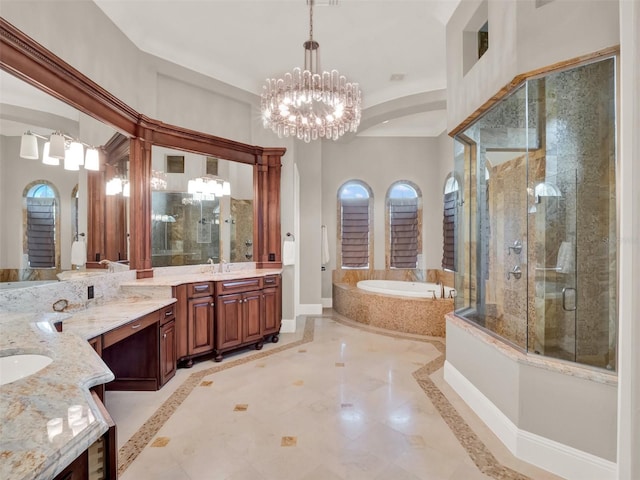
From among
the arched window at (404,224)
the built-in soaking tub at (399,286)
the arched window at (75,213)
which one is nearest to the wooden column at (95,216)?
the arched window at (75,213)

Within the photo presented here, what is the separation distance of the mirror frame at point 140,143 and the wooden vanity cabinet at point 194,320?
1.99 feet

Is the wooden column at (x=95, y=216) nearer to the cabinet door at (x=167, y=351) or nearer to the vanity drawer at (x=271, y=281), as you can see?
the cabinet door at (x=167, y=351)

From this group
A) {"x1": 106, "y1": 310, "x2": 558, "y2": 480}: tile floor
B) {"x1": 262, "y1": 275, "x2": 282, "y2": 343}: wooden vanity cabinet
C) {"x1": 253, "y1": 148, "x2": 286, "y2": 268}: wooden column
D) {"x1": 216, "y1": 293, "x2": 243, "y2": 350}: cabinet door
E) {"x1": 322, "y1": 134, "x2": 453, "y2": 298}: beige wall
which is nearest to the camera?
{"x1": 106, "y1": 310, "x2": 558, "y2": 480}: tile floor

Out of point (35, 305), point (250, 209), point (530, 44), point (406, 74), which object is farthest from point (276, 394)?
point (406, 74)

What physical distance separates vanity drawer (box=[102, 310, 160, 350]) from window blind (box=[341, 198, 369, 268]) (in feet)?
13.2

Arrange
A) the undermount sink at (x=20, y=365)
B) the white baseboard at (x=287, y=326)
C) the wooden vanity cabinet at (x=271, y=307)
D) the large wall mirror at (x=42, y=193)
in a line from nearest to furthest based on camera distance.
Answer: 1. the undermount sink at (x=20, y=365)
2. the large wall mirror at (x=42, y=193)
3. the wooden vanity cabinet at (x=271, y=307)
4. the white baseboard at (x=287, y=326)

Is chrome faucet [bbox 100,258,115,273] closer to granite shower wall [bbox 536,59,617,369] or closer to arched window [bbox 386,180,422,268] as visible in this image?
granite shower wall [bbox 536,59,617,369]

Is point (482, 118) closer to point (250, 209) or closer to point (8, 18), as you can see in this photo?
point (250, 209)

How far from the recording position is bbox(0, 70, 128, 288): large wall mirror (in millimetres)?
2051

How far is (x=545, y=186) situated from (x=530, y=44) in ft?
3.19

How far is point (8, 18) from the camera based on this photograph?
81.4 inches

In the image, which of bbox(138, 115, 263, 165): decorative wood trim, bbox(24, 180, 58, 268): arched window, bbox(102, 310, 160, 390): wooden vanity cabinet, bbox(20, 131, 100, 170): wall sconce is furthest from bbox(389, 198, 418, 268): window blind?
bbox(24, 180, 58, 268): arched window

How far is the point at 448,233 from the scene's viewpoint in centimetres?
582

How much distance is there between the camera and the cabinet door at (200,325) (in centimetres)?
338
